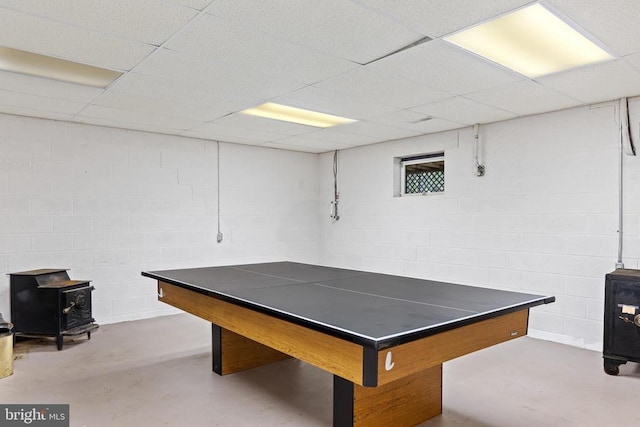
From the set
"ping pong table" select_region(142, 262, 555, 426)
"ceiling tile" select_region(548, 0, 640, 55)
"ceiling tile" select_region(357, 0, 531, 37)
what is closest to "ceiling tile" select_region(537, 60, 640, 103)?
"ceiling tile" select_region(548, 0, 640, 55)

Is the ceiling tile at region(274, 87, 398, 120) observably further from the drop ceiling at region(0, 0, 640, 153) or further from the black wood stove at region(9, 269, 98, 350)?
the black wood stove at region(9, 269, 98, 350)

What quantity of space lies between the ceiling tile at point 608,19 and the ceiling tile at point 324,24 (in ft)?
2.58

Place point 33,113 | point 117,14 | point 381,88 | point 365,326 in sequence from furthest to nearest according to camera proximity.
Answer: point 33,113, point 381,88, point 117,14, point 365,326

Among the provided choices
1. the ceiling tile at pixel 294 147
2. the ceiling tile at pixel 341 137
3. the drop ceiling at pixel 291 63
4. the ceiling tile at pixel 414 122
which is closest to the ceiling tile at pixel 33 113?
the drop ceiling at pixel 291 63

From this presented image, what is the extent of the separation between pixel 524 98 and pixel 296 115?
2.24 meters

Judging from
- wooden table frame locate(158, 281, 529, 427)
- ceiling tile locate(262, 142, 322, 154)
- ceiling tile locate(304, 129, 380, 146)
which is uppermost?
ceiling tile locate(304, 129, 380, 146)

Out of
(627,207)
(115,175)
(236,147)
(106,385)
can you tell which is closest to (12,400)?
(106,385)

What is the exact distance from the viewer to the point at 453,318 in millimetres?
1944

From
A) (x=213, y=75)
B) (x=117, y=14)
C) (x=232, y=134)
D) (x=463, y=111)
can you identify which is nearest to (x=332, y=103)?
(x=213, y=75)

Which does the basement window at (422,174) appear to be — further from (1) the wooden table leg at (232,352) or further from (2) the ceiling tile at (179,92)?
(1) the wooden table leg at (232,352)

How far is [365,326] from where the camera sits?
1799 mm

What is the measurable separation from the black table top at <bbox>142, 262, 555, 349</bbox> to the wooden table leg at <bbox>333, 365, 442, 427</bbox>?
0.43 meters

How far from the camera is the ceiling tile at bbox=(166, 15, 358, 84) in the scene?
7.95 feet

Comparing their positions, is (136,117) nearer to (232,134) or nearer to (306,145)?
(232,134)
